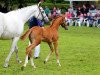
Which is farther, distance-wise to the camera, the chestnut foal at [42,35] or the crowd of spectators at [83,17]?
the crowd of spectators at [83,17]

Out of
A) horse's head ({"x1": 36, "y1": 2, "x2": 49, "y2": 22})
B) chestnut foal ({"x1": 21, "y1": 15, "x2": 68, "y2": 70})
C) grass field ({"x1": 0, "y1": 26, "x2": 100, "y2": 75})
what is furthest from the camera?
horse's head ({"x1": 36, "y1": 2, "x2": 49, "y2": 22})

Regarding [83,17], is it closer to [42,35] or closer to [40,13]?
[40,13]

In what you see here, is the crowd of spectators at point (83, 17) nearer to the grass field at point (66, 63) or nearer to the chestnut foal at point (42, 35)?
the grass field at point (66, 63)

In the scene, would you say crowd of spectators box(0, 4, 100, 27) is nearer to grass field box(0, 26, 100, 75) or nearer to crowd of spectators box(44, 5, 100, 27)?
crowd of spectators box(44, 5, 100, 27)

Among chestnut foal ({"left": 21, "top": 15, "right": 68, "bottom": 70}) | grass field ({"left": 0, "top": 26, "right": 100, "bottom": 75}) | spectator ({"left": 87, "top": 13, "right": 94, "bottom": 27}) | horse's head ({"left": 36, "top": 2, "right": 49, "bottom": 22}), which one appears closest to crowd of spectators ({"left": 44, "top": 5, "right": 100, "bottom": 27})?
spectator ({"left": 87, "top": 13, "right": 94, "bottom": 27})

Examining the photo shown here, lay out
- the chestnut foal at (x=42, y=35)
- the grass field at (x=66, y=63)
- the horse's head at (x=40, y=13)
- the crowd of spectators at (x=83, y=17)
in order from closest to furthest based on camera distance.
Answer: the grass field at (x=66, y=63) → the chestnut foal at (x=42, y=35) → the horse's head at (x=40, y=13) → the crowd of spectators at (x=83, y=17)

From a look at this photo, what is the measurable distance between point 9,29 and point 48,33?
4.12 feet

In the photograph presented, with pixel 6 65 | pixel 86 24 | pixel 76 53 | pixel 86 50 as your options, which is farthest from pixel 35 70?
pixel 86 24

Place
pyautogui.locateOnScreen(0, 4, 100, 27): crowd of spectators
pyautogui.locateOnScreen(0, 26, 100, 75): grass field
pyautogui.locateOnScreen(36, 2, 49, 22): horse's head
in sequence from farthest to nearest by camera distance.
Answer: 1. pyautogui.locateOnScreen(0, 4, 100, 27): crowd of spectators
2. pyautogui.locateOnScreen(36, 2, 49, 22): horse's head
3. pyautogui.locateOnScreen(0, 26, 100, 75): grass field

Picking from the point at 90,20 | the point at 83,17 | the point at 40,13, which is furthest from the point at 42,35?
the point at 83,17

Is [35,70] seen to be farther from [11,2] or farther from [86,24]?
[11,2]

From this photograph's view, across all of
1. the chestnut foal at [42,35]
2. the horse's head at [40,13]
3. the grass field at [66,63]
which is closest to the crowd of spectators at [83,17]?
the grass field at [66,63]

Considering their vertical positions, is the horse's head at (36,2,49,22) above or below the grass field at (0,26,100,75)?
above

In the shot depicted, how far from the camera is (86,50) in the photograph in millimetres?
17594
